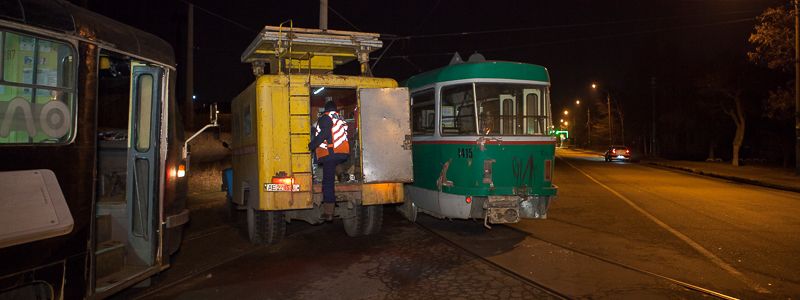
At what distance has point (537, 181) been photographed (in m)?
9.31

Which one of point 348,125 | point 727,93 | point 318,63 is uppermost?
point 727,93

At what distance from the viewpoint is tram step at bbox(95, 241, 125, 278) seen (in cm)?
495

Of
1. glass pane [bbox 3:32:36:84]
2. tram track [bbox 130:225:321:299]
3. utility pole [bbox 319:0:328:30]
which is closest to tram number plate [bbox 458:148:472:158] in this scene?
tram track [bbox 130:225:321:299]

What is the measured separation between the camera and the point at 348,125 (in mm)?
10430

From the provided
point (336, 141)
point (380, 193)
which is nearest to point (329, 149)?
point (336, 141)

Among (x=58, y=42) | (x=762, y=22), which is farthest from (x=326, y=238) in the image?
(x=762, y=22)

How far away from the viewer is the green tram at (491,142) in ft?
29.9

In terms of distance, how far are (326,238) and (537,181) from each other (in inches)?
142

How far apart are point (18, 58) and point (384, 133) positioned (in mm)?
5342

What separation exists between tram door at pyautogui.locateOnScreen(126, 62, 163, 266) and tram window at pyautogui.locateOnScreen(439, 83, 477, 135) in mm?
5246

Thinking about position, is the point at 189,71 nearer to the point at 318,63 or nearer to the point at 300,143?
the point at 318,63

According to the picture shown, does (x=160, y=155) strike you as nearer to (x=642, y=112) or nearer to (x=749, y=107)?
(x=749, y=107)

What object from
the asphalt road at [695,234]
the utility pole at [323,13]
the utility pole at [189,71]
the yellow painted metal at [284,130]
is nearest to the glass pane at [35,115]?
the yellow painted metal at [284,130]

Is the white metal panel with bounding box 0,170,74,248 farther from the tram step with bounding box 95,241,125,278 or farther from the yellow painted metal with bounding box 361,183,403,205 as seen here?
the yellow painted metal with bounding box 361,183,403,205
